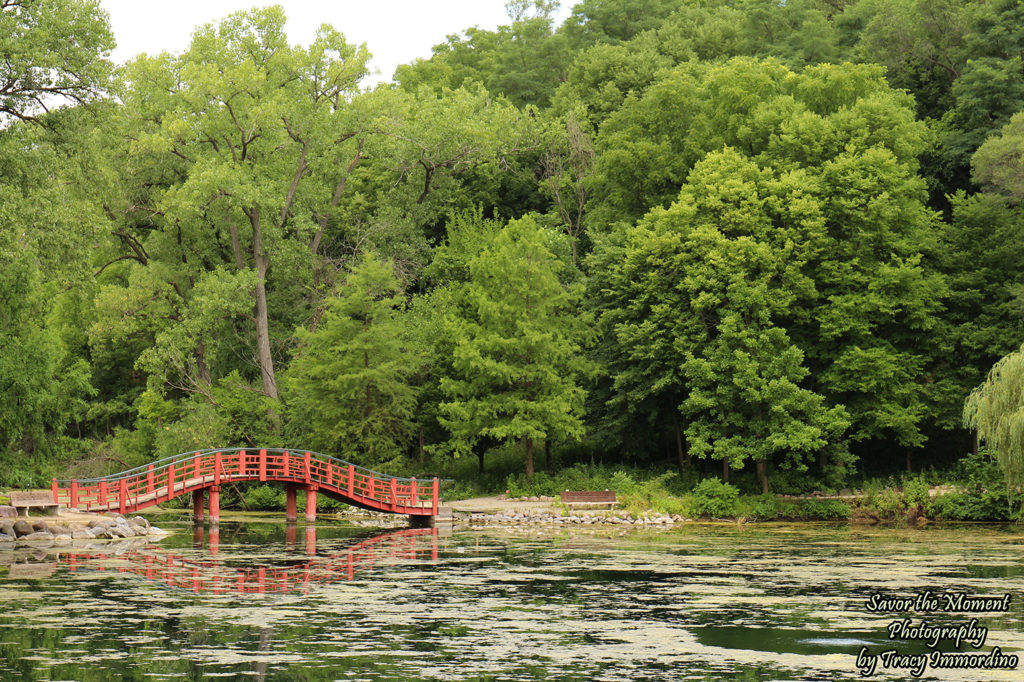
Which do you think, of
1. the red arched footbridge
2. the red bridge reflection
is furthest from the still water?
the red arched footbridge

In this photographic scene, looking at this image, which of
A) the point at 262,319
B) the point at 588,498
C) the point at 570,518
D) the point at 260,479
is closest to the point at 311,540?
the point at 260,479

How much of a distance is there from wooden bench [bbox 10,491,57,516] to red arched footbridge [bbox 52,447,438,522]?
86.4 inches

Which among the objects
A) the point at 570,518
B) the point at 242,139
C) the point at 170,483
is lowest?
the point at 570,518

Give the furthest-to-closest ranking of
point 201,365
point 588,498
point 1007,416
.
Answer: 1. point 201,365
2. point 588,498
3. point 1007,416

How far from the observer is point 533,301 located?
48062 millimetres

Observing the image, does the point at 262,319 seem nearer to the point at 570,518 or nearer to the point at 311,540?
the point at 570,518

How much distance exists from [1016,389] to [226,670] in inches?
977

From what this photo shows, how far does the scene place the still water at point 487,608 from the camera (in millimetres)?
14242

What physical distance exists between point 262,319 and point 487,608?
115 feet

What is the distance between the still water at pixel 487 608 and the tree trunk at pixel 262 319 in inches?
743

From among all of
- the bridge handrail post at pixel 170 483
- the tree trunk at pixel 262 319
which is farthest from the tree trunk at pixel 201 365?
the bridge handrail post at pixel 170 483

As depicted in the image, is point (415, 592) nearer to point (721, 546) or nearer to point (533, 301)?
point (721, 546)

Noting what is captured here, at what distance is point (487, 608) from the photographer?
764 inches

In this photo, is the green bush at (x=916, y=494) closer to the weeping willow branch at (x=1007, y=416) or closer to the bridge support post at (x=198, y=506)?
the weeping willow branch at (x=1007, y=416)
